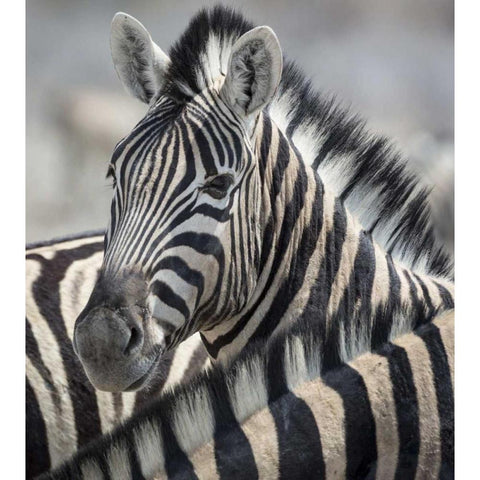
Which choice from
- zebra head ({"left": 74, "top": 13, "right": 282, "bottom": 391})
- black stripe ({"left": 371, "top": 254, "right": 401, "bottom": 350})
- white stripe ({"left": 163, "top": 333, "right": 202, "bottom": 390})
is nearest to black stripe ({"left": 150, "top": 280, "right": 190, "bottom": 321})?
zebra head ({"left": 74, "top": 13, "right": 282, "bottom": 391})

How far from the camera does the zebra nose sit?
1.43m

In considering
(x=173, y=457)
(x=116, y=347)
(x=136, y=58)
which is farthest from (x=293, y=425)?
(x=136, y=58)

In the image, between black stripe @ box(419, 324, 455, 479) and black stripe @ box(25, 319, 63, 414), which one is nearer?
black stripe @ box(419, 324, 455, 479)

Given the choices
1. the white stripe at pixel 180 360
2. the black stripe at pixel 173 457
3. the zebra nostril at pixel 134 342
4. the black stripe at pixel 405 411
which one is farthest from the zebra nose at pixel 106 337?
the white stripe at pixel 180 360

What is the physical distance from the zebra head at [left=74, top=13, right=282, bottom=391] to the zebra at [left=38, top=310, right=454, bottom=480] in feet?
1.19

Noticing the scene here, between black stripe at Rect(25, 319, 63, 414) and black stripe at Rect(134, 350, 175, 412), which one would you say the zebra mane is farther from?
black stripe at Rect(25, 319, 63, 414)

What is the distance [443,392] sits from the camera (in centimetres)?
115

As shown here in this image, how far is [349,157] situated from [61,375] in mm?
879

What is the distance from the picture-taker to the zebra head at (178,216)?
1.47 m

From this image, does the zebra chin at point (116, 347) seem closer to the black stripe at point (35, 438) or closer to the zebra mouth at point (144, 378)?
the zebra mouth at point (144, 378)

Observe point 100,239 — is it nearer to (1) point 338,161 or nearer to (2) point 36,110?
(2) point 36,110

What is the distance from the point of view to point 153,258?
4.93 ft

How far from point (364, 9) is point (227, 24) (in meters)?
0.38

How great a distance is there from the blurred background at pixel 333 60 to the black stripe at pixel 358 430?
87cm
